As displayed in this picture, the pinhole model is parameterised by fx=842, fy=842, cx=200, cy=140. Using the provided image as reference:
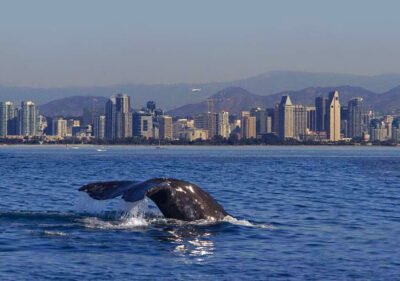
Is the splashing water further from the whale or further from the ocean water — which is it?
the whale

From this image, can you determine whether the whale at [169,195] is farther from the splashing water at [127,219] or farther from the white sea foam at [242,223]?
the white sea foam at [242,223]

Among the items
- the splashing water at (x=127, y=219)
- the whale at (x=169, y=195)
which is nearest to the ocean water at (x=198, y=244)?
the splashing water at (x=127, y=219)

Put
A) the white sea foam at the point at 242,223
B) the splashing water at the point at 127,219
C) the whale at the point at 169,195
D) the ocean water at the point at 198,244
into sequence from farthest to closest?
the white sea foam at the point at 242,223
the splashing water at the point at 127,219
the whale at the point at 169,195
the ocean water at the point at 198,244

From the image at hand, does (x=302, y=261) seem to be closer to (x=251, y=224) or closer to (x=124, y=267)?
(x=124, y=267)

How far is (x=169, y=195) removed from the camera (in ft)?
71.9

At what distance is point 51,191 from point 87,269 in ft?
84.3

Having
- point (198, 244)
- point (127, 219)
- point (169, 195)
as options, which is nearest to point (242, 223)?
point (127, 219)

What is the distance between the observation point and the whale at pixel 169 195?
67.5ft

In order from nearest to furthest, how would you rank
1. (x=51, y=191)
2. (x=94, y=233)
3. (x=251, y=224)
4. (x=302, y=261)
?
1. (x=302, y=261)
2. (x=94, y=233)
3. (x=251, y=224)
4. (x=51, y=191)

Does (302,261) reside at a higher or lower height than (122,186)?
lower

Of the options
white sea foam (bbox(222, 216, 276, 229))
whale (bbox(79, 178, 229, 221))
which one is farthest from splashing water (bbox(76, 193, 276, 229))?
whale (bbox(79, 178, 229, 221))

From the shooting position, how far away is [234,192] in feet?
142

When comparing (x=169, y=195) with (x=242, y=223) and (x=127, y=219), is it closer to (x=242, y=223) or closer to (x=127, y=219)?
(x=127, y=219)

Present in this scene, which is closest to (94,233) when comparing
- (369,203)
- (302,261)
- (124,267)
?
(124,267)
